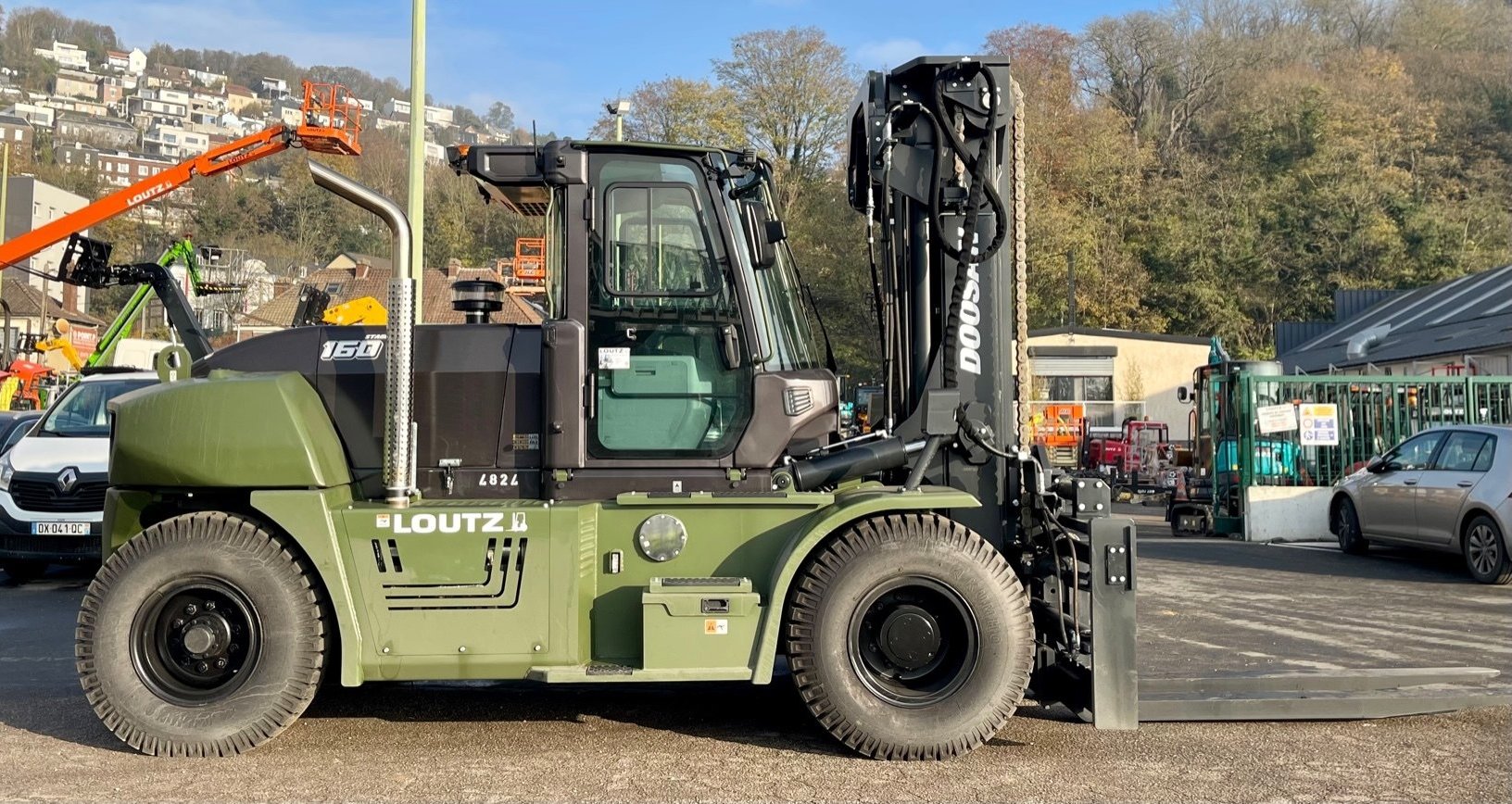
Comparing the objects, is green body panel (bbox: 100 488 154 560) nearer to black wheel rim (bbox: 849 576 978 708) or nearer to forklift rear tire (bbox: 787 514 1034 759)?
forklift rear tire (bbox: 787 514 1034 759)

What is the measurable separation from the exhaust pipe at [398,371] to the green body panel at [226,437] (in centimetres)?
35

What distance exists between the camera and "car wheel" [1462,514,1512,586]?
12492 millimetres

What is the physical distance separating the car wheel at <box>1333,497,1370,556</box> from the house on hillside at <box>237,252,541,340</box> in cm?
1135

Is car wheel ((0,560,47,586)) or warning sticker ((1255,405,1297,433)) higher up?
warning sticker ((1255,405,1297,433))

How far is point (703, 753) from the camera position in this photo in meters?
5.89

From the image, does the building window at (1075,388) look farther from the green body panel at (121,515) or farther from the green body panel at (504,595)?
the green body panel at (121,515)

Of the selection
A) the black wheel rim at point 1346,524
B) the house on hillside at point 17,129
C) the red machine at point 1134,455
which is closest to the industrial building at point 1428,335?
the red machine at point 1134,455

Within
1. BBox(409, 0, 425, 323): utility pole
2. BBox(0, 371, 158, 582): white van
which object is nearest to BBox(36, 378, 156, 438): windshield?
BBox(0, 371, 158, 582): white van

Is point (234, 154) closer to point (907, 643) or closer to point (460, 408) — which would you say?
point (460, 408)

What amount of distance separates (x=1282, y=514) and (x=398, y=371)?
14.9 metres

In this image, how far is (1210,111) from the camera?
6262cm

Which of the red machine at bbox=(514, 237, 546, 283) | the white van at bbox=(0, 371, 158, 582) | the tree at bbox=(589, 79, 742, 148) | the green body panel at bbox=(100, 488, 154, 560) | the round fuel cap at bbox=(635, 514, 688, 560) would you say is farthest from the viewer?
the tree at bbox=(589, 79, 742, 148)

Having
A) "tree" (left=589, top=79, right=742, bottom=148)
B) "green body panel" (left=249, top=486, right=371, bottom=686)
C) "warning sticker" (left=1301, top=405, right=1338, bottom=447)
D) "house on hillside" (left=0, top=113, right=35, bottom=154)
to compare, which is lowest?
"green body panel" (left=249, top=486, right=371, bottom=686)

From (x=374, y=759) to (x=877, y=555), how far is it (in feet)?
8.58
